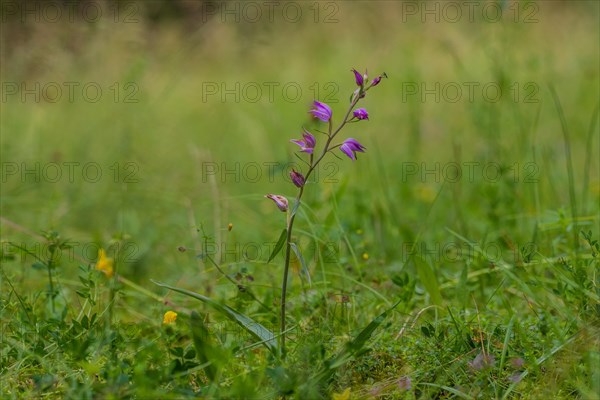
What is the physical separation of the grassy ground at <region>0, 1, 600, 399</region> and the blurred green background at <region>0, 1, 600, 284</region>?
24 millimetres

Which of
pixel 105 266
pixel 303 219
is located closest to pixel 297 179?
pixel 105 266

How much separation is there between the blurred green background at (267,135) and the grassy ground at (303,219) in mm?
24

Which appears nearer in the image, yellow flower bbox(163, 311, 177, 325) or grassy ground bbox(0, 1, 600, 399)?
grassy ground bbox(0, 1, 600, 399)

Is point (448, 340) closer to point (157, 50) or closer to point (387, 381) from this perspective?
point (387, 381)

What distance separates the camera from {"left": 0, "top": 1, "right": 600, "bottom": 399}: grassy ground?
164 cm

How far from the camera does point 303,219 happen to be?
266 cm

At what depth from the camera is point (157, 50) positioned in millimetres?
→ 5293

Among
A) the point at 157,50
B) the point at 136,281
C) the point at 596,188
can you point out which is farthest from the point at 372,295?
the point at 157,50

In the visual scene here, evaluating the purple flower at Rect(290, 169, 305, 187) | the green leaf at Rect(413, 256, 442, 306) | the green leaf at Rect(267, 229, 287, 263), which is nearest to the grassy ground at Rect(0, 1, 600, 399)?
the green leaf at Rect(413, 256, 442, 306)

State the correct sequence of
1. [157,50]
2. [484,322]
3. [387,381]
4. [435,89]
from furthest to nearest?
[435,89] < [157,50] < [484,322] < [387,381]

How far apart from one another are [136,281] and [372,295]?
101 cm

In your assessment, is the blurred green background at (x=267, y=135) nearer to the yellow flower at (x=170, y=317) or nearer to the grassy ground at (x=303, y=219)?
the grassy ground at (x=303, y=219)

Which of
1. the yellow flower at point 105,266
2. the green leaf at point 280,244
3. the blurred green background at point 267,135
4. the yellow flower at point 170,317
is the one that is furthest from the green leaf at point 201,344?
the yellow flower at point 105,266

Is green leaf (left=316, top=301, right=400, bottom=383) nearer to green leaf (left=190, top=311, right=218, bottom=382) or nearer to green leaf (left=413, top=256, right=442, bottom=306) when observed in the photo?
green leaf (left=190, top=311, right=218, bottom=382)
